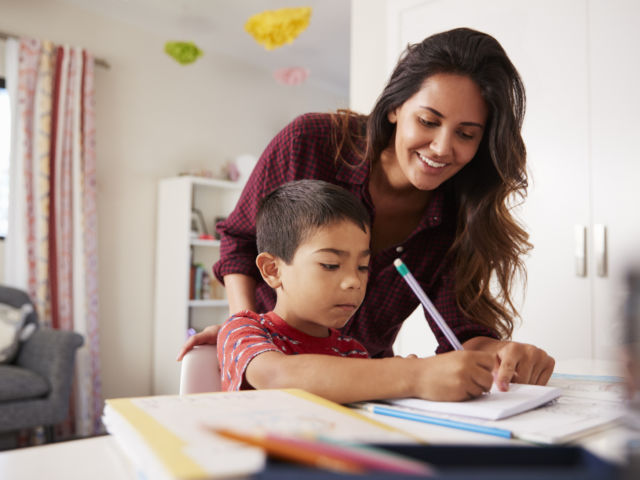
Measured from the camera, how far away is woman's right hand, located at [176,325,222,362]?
95 centimetres

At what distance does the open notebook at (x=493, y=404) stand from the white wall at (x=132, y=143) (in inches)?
151

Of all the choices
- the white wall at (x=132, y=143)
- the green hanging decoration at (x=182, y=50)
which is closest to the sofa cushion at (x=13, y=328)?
the white wall at (x=132, y=143)

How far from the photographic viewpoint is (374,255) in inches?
52.7

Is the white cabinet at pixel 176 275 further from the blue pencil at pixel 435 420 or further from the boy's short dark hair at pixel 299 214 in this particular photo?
the blue pencil at pixel 435 420

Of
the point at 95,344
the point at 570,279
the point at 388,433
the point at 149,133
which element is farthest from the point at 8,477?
the point at 149,133

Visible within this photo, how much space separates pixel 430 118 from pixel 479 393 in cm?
67

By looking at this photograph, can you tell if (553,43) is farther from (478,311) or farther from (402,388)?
(402,388)

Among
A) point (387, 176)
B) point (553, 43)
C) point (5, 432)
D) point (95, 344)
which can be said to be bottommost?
point (5, 432)

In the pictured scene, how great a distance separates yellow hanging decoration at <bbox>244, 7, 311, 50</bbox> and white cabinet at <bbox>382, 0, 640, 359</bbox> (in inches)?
38.8

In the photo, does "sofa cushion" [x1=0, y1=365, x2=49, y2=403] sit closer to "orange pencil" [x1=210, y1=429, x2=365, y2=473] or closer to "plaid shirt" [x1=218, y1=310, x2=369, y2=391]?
"plaid shirt" [x1=218, y1=310, x2=369, y2=391]

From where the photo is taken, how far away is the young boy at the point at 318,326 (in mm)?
676

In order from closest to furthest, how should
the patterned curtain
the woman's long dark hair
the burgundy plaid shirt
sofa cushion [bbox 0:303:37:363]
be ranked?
the woman's long dark hair
the burgundy plaid shirt
sofa cushion [bbox 0:303:37:363]
the patterned curtain

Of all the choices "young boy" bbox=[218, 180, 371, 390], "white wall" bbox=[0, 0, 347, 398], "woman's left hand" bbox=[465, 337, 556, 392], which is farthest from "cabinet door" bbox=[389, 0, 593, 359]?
"white wall" bbox=[0, 0, 347, 398]

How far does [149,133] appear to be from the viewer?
4367 mm
